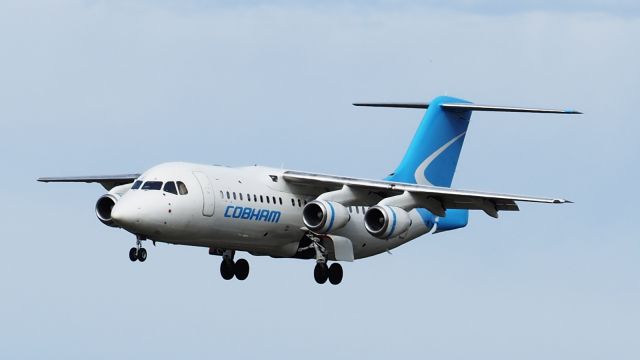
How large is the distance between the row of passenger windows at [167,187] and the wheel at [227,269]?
3.62m

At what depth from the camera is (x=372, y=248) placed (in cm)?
3609

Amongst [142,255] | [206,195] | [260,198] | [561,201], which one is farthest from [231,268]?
[561,201]

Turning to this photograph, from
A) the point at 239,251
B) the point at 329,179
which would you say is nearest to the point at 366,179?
the point at 329,179

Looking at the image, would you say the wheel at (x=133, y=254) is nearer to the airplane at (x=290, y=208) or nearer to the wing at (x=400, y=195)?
the airplane at (x=290, y=208)

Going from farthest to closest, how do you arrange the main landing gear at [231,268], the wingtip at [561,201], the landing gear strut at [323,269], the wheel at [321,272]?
1. the main landing gear at [231,268]
2. the wheel at [321,272]
3. the landing gear strut at [323,269]
4. the wingtip at [561,201]

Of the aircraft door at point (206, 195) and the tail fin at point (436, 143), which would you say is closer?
the aircraft door at point (206, 195)

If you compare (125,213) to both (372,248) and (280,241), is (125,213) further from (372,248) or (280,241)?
(372,248)

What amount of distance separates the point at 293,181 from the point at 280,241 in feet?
3.97

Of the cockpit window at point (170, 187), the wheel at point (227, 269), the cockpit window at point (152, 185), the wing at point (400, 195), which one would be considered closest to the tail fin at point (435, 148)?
the wing at point (400, 195)

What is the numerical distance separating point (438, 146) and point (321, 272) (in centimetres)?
443

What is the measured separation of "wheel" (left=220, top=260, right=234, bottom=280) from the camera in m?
35.3

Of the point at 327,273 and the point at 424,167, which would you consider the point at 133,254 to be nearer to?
the point at 327,273

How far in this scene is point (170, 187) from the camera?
105ft

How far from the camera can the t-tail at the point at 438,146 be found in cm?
3703
